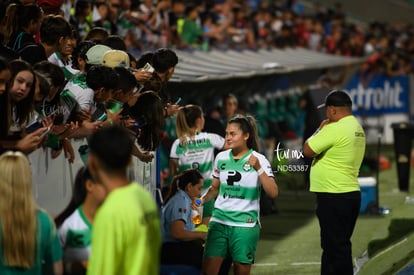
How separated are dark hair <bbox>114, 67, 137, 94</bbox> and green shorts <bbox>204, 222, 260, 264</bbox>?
1.42 metres

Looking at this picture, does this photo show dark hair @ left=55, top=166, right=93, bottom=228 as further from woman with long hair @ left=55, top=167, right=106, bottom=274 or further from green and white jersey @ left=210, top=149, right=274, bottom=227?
green and white jersey @ left=210, top=149, right=274, bottom=227

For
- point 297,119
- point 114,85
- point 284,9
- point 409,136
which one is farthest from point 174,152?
point 284,9

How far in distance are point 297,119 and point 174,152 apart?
14746 millimetres

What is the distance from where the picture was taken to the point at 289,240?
16.5 meters

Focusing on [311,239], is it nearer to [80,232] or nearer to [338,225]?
[338,225]

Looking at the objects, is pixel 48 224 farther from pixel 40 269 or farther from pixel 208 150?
pixel 208 150

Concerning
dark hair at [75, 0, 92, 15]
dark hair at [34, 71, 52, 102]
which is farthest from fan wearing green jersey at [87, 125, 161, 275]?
dark hair at [75, 0, 92, 15]

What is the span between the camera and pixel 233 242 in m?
11.0

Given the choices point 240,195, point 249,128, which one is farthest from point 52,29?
point 240,195

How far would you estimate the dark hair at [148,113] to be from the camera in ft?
36.7

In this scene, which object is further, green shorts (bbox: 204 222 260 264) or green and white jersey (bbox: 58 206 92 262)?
green shorts (bbox: 204 222 260 264)

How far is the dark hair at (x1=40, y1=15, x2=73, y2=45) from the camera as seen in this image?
11688 millimetres

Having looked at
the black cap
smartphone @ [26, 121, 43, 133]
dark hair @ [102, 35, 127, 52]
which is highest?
dark hair @ [102, 35, 127, 52]

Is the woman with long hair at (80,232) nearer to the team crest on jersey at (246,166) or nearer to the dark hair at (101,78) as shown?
the dark hair at (101,78)
